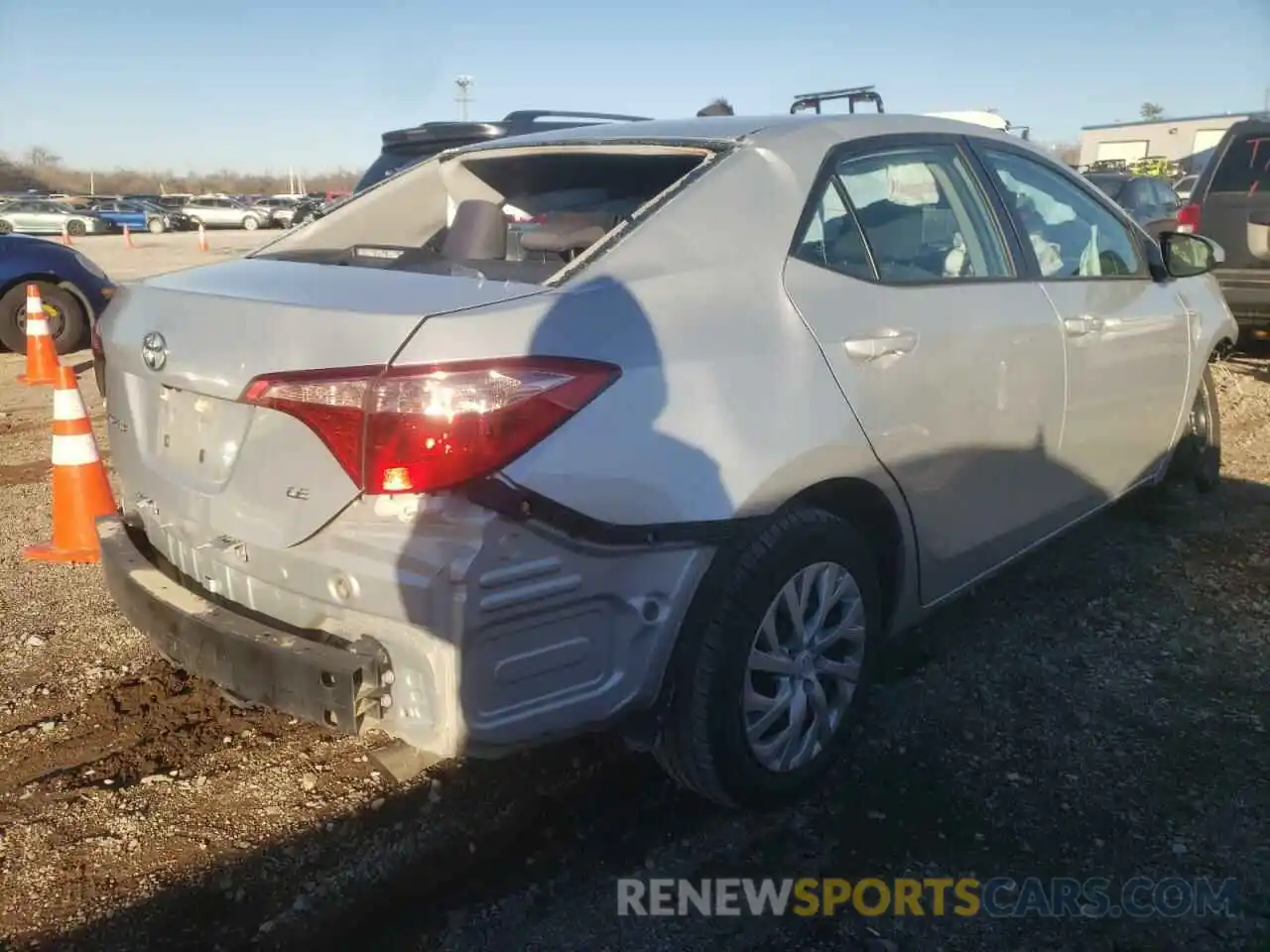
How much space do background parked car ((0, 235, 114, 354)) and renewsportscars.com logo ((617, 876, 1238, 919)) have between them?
Result: 855 centimetres

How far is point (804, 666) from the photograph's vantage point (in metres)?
2.67

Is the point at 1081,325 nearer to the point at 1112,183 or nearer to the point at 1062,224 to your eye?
the point at 1062,224

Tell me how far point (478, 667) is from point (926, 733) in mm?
1621

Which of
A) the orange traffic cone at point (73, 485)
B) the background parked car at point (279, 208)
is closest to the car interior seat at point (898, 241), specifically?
the orange traffic cone at point (73, 485)

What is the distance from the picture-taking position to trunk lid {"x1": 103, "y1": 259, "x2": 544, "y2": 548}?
2.10 meters

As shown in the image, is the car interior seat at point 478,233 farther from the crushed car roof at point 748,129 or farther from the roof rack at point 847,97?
the roof rack at point 847,97

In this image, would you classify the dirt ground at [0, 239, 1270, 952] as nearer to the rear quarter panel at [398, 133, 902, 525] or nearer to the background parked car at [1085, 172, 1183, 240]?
A: the rear quarter panel at [398, 133, 902, 525]

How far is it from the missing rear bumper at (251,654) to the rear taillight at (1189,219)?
807cm

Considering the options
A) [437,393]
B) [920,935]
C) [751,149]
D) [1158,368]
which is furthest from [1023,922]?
[1158,368]

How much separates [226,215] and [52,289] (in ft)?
139

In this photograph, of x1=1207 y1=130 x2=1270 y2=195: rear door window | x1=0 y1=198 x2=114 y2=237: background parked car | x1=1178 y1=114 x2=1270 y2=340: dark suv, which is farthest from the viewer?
x1=0 y1=198 x2=114 y2=237: background parked car

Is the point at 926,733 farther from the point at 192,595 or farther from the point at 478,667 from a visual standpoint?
the point at 192,595

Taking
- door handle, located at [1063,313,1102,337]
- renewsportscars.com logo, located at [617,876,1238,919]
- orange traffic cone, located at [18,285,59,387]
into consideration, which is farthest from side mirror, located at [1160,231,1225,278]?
orange traffic cone, located at [18,285,59,387]

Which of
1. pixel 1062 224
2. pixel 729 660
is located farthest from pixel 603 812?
pixel 1062 224
